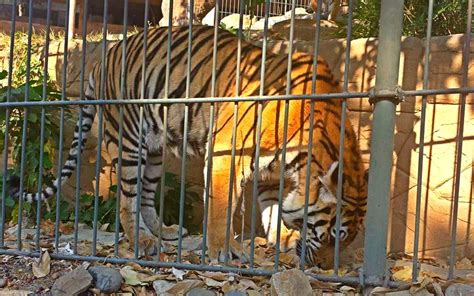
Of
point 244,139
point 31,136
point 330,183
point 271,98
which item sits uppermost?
point 271,98

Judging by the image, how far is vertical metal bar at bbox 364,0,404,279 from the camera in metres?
3.55

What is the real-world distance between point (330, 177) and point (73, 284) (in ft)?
5.55

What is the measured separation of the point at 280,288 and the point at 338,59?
8.46 ft

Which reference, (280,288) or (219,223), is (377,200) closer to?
(280,288)

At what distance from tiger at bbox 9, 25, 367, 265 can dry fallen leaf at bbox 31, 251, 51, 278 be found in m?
0.49

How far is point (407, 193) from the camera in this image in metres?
5.23

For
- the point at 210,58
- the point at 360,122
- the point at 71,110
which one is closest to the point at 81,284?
the point at 210,58

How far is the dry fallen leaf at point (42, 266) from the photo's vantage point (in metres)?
4.23

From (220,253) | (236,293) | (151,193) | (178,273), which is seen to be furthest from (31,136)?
(236,293)

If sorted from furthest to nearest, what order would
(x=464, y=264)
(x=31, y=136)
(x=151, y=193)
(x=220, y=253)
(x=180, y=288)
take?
(x=31, y=136)
(x=151, y=193)
(x=464, y=264)
(x=220, y=253)
(x=180, y=288)

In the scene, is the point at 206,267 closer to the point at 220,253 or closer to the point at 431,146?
the point at 220,253

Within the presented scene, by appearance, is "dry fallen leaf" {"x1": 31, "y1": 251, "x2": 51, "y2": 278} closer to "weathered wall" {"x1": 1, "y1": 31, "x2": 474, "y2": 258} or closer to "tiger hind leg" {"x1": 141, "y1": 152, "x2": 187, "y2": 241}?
"tiger hind leg" {"x1": 141, "y1": 152, "x2": 187, "y2": 241}

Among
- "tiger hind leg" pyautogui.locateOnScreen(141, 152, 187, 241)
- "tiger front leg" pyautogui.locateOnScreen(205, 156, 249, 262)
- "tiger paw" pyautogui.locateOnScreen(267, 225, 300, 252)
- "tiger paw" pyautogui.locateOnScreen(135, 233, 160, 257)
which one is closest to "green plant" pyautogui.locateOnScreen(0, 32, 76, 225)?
"tiger hind leg" pyautogui.locateOnScreen(141, 152, 187, 241)

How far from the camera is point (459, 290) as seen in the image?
3.39 metres
